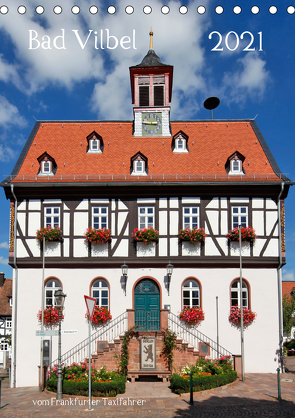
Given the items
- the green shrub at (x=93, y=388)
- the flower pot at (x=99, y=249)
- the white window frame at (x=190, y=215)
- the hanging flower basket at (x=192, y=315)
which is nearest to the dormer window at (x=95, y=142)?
the flower pot at (x=99, y=249)

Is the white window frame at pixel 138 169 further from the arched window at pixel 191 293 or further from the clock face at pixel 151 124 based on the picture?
the arched window at pixel 191 293

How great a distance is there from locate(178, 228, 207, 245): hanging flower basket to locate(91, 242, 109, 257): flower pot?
3.59 metres

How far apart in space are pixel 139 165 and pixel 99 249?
475 centimetres

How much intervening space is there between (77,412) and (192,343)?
7291 millimetres

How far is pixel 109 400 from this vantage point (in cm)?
1348

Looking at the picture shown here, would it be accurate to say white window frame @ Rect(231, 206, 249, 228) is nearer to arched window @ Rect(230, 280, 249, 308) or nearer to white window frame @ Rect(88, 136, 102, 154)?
arched window @ Rect(230, 280, 249, 308)

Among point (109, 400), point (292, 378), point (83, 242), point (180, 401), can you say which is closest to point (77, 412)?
point (109, 400)

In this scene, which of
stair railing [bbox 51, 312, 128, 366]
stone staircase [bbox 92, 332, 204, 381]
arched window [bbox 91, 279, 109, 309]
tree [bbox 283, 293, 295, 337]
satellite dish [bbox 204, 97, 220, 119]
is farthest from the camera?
tree [bbox 283, 293, 295, 337]

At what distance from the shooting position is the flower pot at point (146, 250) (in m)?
19.0

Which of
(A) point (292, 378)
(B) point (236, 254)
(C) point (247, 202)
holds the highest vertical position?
(C) point (247, 202)

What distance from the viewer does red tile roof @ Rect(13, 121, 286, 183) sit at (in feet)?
66.3

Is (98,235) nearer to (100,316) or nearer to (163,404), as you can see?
(100,316)

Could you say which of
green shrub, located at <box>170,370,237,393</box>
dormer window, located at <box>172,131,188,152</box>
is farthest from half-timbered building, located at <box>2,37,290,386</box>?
green shrub, located at <box>170,370,237,393</box>

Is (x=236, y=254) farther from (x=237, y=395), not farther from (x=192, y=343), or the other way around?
(x=237, y=395)
